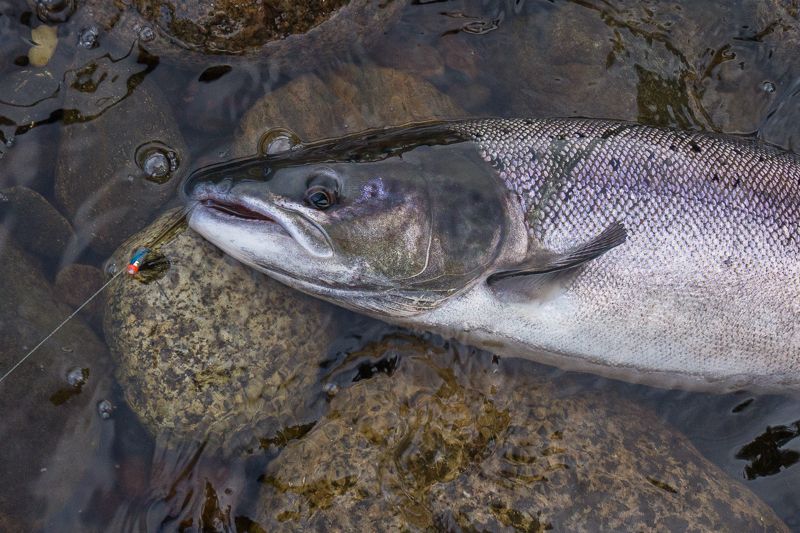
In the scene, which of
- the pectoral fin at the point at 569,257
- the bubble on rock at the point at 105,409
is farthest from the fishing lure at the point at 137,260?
the pectoral fin at the point at 569,257

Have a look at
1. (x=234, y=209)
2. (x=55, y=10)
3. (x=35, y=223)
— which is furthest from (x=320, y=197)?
(x=55, y=10)

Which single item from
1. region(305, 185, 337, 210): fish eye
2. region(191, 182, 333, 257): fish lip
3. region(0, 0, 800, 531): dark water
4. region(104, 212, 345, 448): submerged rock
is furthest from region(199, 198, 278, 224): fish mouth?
region(0, 0, 800, 531): dark water

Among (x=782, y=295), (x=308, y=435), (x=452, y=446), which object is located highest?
(x=782, y=295)

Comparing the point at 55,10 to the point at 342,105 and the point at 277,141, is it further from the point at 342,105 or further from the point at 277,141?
the point at 342,105

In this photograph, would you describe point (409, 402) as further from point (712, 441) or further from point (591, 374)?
point (712, 441)

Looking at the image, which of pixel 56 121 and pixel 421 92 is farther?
pixel 421 92

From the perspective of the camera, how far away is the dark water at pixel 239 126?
3367mm

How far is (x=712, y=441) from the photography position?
156 inches

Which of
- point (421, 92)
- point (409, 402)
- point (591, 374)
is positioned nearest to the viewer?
point (409, 402)

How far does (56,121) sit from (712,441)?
4.27 meters

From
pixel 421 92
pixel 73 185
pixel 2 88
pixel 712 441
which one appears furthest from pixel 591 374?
pixel 2 88

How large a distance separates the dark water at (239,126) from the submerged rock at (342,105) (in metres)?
0.01

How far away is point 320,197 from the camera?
2.98 m

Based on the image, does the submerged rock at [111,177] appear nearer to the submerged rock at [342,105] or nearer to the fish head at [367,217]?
the submerged rock at [342,105]
